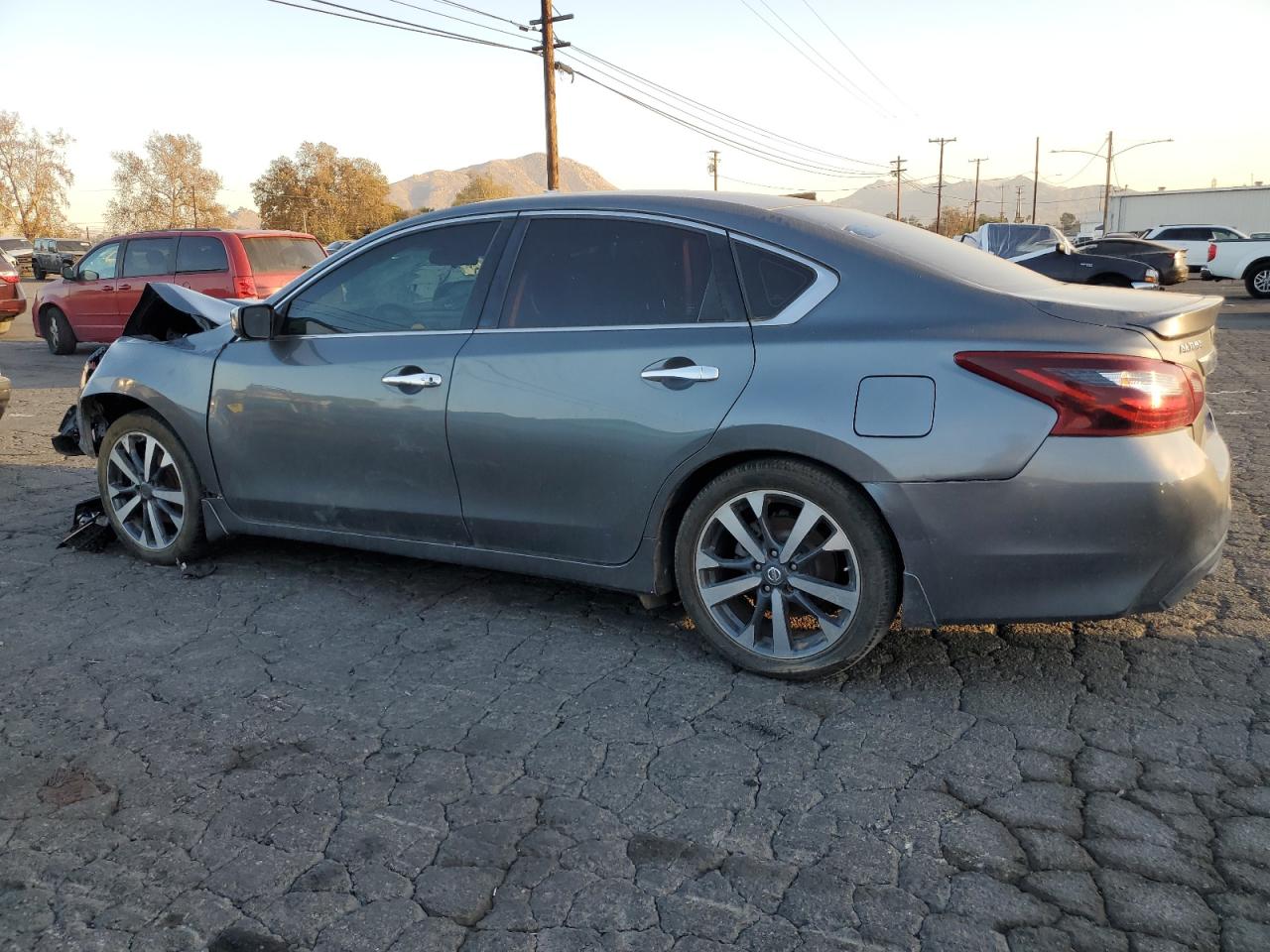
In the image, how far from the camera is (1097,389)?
313 cm

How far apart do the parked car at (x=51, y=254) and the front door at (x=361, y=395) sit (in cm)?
4060

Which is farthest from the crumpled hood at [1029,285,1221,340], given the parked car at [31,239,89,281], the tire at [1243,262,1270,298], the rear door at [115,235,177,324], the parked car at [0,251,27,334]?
the parked car at [31,239,89,281]

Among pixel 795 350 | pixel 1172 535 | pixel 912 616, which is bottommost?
pixel 912 616

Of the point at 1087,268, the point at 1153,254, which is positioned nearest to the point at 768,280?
the point at 1087,268

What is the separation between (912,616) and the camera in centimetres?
339

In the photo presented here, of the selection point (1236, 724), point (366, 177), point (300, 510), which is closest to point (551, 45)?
point (300, 510)

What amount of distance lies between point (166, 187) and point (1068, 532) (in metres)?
88.5

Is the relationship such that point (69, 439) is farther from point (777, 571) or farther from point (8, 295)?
point (8, 295)

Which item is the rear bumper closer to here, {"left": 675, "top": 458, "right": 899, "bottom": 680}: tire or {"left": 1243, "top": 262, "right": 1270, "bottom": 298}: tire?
{"left": 675, "top": 458, "right": 899, "bottom": 680}: tire

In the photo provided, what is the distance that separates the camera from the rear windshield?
13.3m

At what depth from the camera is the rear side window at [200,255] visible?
13102mm

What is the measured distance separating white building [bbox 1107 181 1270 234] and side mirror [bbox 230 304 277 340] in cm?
6094

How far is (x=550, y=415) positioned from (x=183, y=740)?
63.9 inches

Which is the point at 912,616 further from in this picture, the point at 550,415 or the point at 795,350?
the point at 550,415
